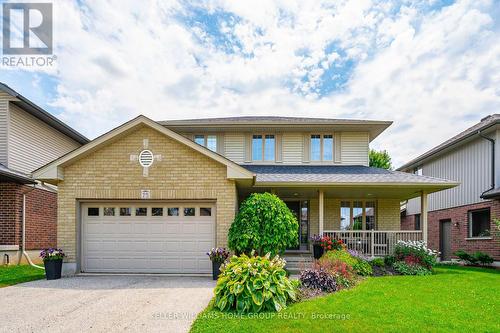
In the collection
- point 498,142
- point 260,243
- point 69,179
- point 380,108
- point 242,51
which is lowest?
point 260,243

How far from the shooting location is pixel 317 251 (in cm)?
1153

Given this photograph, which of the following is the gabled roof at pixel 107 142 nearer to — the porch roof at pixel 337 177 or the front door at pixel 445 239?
the porch roof at pixel 337 177

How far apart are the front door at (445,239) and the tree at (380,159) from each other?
14.2 meters

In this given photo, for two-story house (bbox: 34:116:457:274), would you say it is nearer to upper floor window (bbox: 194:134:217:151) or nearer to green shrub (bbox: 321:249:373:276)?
green shrub (bbox: 321:249:373:276)

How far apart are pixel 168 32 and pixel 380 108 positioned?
1140cm

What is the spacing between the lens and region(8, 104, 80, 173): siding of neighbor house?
43.0 feet

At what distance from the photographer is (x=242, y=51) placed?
12.6 meters

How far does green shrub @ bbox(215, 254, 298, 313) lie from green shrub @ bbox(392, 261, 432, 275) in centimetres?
539

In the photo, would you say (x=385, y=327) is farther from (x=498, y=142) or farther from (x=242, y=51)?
(x=498, y=142)

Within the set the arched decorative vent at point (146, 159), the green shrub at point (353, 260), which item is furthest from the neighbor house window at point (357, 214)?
the arched decorative vent at point (146, 159)

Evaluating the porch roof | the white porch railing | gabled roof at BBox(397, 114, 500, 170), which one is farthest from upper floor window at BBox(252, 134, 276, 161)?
gabled roof at BBox(397, 114, 500, 170)

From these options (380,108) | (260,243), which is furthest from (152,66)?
(380,108)

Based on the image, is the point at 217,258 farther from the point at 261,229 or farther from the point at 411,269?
the point at 411,269

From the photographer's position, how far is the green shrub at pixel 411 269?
33.8 feet
